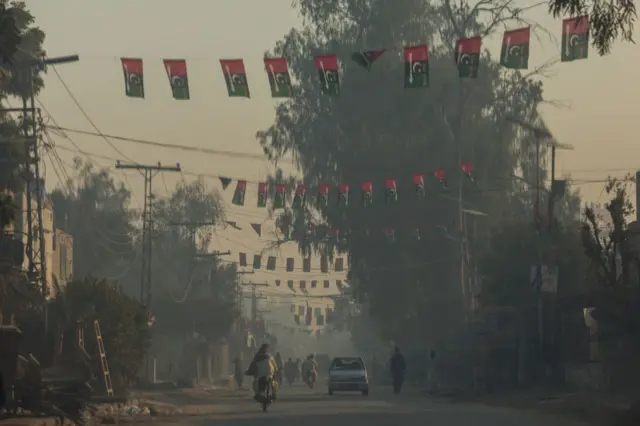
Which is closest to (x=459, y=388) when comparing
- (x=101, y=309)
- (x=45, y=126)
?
(x=101, y=309)

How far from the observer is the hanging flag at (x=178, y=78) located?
42.0 meters

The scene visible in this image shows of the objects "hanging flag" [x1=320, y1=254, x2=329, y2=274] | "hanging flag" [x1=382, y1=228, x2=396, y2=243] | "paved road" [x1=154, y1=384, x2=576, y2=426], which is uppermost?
"hanging flag" [x1=382, y1=228, x2=396, y2=243]

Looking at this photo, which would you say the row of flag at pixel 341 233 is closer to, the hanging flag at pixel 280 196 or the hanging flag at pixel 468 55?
the hanging flag at pixel 280 196

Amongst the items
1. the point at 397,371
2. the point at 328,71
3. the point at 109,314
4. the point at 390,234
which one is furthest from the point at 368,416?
the point at 390,234

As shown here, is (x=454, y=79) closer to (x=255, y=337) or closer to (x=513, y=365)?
(x=513, y=365)

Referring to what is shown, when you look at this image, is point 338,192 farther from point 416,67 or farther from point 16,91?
point 416,67

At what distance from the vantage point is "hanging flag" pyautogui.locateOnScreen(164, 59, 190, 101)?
4203 cm

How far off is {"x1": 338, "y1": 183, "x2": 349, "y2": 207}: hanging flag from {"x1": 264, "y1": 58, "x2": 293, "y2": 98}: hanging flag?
91.8 feet

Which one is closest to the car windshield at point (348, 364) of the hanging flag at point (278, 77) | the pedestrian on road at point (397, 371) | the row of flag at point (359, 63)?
the pedestrian on road at point (397, 371)

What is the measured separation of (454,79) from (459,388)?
17593 millimetres

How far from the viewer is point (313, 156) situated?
7475 cm

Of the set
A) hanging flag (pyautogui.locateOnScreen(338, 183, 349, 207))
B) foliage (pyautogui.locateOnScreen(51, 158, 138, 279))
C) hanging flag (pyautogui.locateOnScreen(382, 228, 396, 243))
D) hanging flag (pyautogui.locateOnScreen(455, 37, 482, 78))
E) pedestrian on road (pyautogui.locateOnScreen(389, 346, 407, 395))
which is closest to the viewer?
hanging flag (pyautogui.locateOnScreen(455, 37, 482, 78))

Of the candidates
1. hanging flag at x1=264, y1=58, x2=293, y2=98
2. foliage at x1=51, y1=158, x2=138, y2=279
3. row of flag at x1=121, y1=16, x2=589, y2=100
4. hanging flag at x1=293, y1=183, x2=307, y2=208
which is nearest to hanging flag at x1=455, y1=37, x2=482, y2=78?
row of flag at x1=121, y1=16, x2=589, y2=100

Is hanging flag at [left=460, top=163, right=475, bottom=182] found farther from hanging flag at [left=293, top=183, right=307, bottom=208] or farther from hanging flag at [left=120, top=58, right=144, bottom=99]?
hanging flag at [left=120, top=58, right=144, bottom=99]
